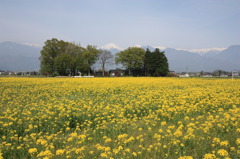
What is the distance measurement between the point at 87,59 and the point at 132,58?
739 inches

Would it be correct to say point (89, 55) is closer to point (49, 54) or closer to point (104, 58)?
point (104, 58)

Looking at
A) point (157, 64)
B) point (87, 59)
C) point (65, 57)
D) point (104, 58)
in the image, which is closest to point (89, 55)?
point (87, 59)

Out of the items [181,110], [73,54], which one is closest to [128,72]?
[73,54]

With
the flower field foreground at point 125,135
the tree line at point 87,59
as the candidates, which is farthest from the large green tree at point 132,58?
the flower field foreground at point 125,135

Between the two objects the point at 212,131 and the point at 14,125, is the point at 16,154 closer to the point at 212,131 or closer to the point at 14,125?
the point at 14,125

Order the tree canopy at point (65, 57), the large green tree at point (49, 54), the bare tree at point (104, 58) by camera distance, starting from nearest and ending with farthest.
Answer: the tree canopy at point (65, 57), the large green tree at point (49, 54), the bare tree at point (104, 58)

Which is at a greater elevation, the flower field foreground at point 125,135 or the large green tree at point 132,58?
the large green tree at point 132,58

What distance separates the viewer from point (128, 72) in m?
86.1

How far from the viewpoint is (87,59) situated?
74.5 m

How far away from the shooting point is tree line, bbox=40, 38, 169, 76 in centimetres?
6862

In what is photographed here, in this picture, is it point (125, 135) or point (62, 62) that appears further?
point (62, 62)

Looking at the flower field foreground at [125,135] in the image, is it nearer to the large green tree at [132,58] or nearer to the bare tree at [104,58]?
the large green tree at [132,58]

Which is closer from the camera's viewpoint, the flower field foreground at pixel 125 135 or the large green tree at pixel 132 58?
the flower field foreground at pixel 125 135

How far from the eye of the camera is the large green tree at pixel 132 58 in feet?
257
